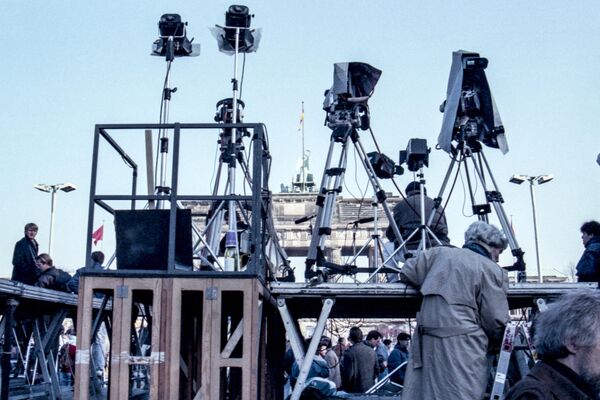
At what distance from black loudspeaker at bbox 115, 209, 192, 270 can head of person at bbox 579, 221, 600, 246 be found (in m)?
3.96

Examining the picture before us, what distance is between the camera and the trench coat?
18.6 feet

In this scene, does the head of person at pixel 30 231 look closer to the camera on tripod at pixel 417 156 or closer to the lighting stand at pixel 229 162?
the lighting stand at pixel 229 162

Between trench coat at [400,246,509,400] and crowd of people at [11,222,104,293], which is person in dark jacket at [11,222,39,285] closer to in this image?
crowd of people at [11,222,104,293]

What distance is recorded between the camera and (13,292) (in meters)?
6.95

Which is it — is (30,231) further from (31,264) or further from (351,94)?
(351,94)

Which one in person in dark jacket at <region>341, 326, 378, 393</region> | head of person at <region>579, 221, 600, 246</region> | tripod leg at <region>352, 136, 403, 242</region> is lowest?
person in dark jacket at <region>341, 326, 378, 393</region>

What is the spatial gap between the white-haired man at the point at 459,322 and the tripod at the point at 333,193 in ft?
4.45

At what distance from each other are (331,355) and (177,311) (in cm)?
789

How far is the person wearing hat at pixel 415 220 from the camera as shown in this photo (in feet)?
26.3

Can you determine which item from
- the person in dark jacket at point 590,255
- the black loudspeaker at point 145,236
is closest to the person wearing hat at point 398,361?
the person in dark jacket at point 590,255

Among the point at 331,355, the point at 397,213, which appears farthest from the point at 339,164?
the point at 331,355

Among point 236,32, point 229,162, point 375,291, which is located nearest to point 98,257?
point 229,162

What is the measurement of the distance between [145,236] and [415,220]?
3.27 meters

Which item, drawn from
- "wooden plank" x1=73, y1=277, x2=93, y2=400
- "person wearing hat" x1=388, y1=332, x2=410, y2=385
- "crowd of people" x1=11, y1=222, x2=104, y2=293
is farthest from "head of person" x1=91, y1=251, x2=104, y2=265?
"person wearing hat" x1=388, y1=332, x2=410, y2=385
